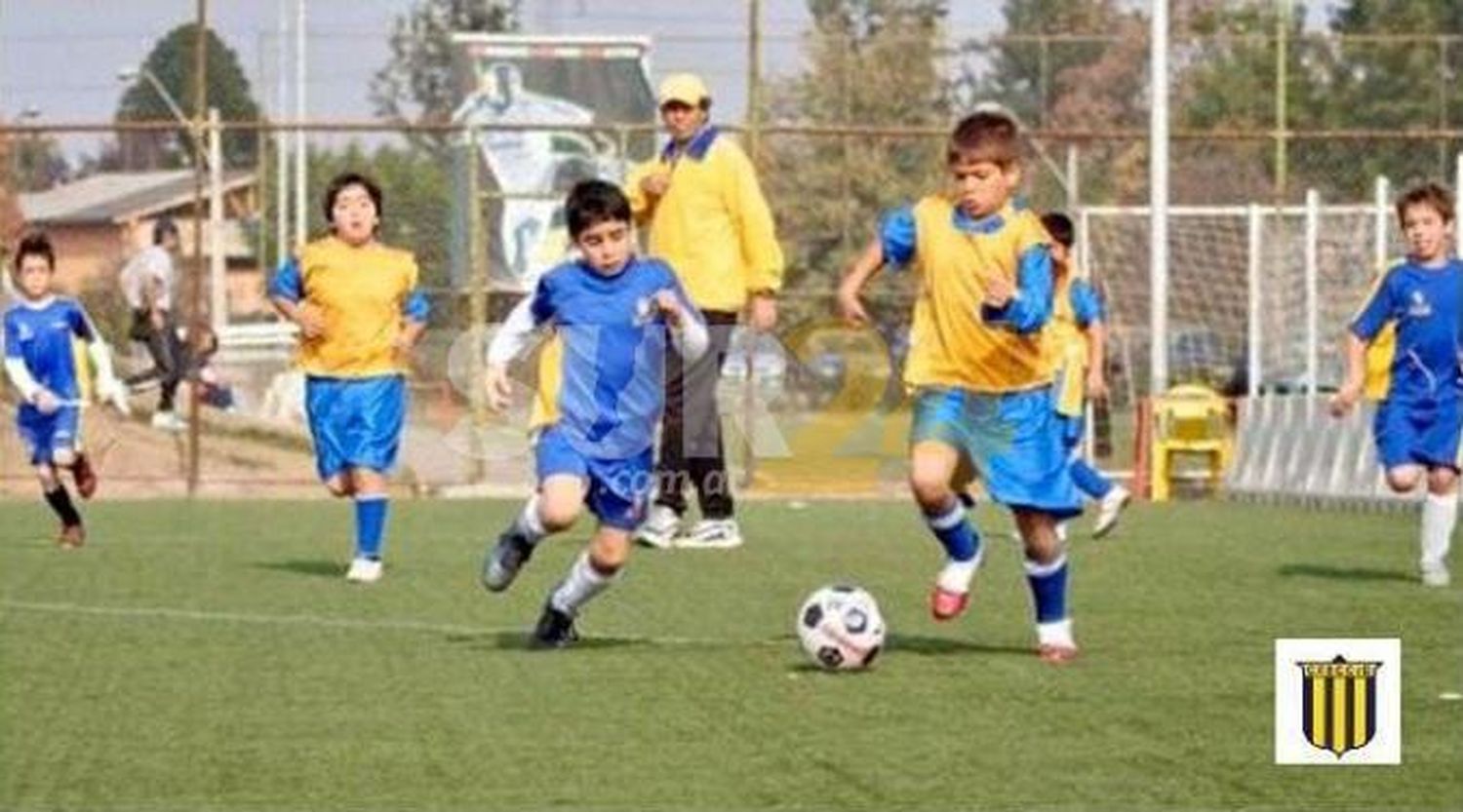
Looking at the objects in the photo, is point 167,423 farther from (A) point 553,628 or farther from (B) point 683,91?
(A) point 553,628

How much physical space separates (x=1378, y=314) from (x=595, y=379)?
468 cm

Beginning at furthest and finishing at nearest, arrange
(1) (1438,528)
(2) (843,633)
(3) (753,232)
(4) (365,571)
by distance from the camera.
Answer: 1. (3) (753,232)
2. (4) (365,571)
3. (1) (1438,528)
4. (2) (843,633)

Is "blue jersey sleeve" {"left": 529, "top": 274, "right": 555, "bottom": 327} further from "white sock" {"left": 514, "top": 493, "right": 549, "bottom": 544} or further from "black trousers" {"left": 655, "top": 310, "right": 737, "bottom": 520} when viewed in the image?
"black trousers" {"left": 655, "top": 310, "right": 737, "bottom": 520}

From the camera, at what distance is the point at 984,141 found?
499 inches

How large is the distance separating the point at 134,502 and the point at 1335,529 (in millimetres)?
9479

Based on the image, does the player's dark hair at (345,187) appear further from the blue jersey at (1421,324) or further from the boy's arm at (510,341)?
the blue jersey at (1421,324)

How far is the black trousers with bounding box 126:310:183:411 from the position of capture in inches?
1198

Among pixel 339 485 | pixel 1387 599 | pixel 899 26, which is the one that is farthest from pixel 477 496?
pixel 1387 599

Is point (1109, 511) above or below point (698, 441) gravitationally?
below

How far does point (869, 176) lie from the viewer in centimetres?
3272

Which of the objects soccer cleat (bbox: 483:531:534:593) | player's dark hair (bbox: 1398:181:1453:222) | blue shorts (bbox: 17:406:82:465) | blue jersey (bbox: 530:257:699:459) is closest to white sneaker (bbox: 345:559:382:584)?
soccer cleat (bbox: 483:531:534:593)

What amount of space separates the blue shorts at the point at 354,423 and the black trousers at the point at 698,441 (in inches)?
71.5

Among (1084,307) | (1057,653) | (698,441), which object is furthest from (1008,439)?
(1084,307)

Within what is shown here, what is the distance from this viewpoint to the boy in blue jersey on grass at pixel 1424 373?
16672 millimetres
